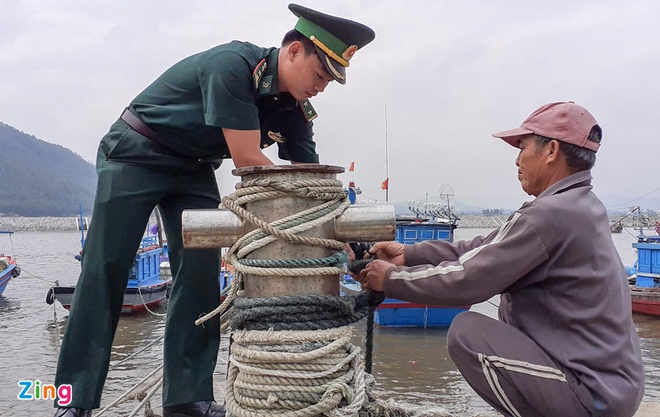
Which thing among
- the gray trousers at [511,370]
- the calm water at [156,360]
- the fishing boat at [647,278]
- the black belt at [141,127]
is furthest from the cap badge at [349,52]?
the fishing boat at [647,278]

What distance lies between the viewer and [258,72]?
2184 millimetres

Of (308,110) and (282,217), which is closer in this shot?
(282,217)

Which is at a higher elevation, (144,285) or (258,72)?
(258,72)

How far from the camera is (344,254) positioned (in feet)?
5.86

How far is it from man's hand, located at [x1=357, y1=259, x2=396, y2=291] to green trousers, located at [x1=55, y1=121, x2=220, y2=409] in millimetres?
836

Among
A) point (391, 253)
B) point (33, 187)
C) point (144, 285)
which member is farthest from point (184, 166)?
point (33, 187)

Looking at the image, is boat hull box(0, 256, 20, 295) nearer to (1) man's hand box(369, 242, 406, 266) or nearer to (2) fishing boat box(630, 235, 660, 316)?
(1) man's hand box(369, 242, 406, 266)

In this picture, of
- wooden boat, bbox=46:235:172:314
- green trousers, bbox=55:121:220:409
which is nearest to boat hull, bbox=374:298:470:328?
wooden boat, bbox=46:235:172:314

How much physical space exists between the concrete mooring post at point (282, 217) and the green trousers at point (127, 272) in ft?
2.47

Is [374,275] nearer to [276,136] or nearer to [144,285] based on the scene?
[276,136]

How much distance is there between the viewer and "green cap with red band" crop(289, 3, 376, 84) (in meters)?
2.08

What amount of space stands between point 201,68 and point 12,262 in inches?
906

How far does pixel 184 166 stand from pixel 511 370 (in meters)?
1.65

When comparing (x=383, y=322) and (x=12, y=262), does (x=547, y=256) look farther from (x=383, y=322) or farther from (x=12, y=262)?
(x=12, y=262)
